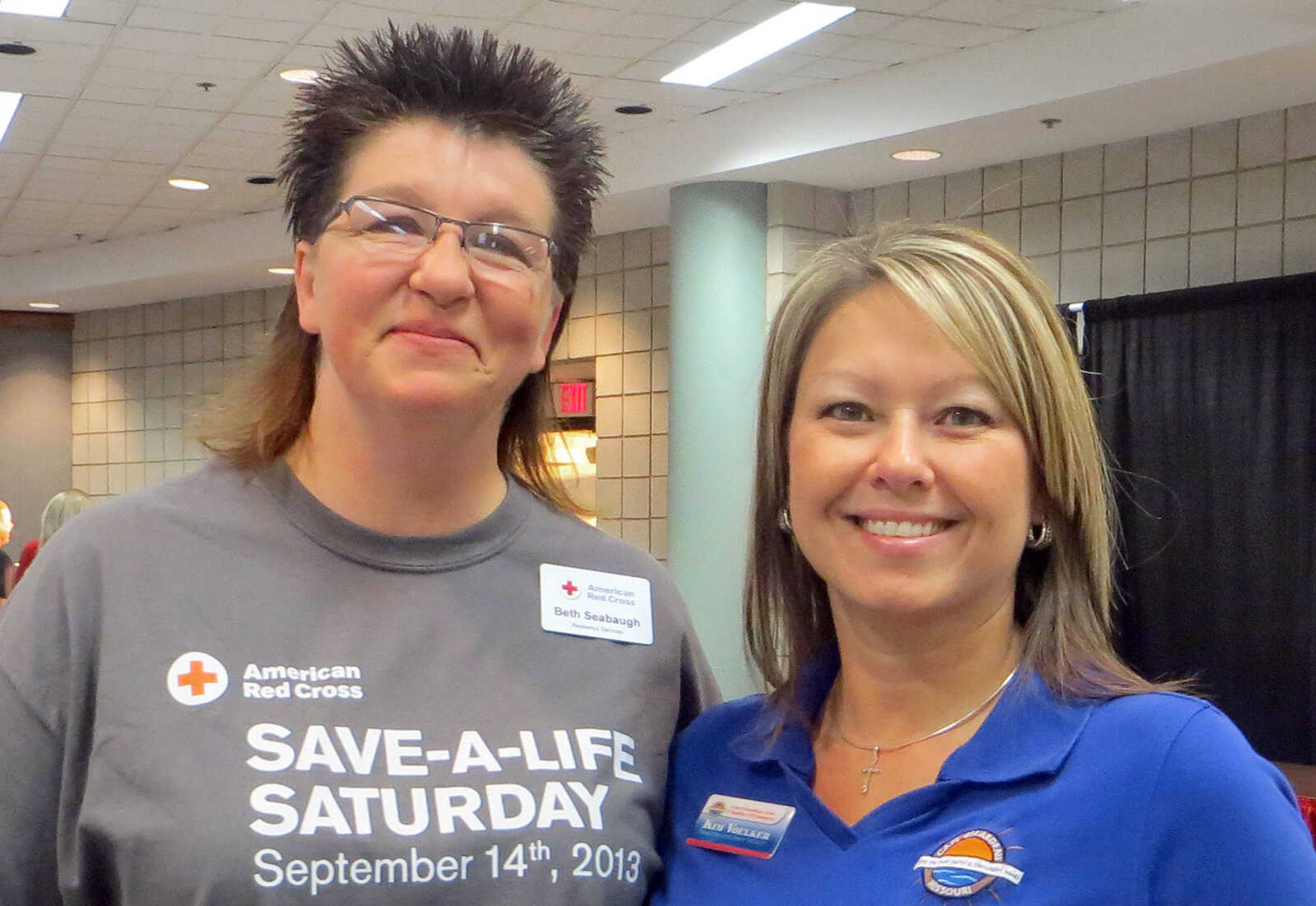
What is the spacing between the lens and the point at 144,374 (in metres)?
11.5

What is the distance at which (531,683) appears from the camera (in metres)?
1.54

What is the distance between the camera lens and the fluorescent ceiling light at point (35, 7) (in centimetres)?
516

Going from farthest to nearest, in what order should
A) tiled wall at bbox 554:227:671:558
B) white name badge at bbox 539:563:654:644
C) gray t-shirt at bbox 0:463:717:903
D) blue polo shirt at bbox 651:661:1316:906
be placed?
1. tiled wall at bbox 554:227:671:558
2. white name badge at bbox 539:563:654:644
3. gray t-shirt at bbox 0:463:717:903
4. blue polo shirt at bbox 651:661:1316:906

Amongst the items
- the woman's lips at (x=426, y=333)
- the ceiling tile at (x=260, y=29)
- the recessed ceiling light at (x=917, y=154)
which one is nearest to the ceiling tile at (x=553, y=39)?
the ceiling tile at (x=260, y=29)

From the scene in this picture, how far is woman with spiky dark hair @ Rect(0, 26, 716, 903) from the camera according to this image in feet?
4.48

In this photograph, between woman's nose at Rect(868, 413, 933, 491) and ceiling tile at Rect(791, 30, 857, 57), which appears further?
ceiling tile at Rect(791, 30, 857, 57)

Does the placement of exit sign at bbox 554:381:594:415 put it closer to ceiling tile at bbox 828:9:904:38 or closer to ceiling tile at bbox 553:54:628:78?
ceiling tile at bbox 553:54:628:78

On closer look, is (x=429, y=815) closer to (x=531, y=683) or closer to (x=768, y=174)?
(x=531, y=683)

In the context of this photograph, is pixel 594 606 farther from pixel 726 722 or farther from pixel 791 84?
pixel 791 84

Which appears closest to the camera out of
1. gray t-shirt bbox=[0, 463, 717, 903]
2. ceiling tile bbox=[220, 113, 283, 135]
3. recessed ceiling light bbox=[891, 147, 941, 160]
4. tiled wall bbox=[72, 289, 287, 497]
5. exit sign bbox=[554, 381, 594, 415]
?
gray t-shirt bbox=[0, 463, 717, 903]

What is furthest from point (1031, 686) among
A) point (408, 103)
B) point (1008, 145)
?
point (1008, 145)

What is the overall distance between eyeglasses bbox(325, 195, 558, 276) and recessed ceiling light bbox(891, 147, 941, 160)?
498 cm

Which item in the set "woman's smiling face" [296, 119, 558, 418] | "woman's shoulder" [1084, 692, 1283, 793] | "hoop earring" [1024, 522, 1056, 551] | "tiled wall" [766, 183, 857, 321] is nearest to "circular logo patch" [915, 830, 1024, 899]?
"woman's shoulder" [1084, 692, 1283, 793]

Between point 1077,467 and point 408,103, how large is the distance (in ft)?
2.48
